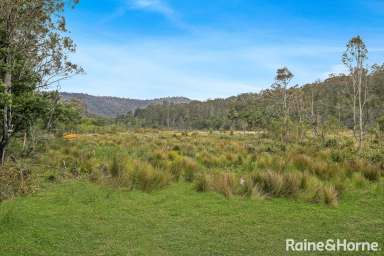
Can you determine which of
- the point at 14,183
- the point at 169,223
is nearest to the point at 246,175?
the point at 169,223

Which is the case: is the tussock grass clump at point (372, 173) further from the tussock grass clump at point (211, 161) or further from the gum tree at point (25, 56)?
the gum tree at point (25, 56)

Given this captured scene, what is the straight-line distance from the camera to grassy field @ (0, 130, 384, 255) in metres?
4.82

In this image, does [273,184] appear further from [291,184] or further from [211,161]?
[211,161]

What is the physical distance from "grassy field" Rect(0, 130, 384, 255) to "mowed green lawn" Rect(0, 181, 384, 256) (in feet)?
0.05

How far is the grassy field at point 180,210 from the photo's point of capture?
4.82 metres

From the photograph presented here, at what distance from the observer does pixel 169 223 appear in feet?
18.6

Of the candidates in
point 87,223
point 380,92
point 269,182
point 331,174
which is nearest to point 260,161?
point 331,174

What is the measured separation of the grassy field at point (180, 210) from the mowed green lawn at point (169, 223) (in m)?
0.01

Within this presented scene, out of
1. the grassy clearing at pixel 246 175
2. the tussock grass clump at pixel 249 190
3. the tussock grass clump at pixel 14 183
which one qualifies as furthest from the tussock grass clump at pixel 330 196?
the tussock grass clump at pixel 14 183

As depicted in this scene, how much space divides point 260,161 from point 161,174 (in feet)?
13.7

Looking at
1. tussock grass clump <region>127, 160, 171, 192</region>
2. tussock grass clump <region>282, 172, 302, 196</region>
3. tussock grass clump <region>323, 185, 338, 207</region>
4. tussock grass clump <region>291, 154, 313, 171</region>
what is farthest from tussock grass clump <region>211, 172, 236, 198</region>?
tussock grass clump <region>291, 154, 313, 171</region>

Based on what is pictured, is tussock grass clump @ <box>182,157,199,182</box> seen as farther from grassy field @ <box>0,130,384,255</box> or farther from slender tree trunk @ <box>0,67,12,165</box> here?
slender tree trunk @ <box>0,67,12,165</box>

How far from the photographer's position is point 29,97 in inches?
340

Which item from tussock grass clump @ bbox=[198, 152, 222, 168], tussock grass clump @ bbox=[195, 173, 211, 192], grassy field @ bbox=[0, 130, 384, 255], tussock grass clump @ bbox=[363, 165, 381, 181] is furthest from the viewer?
tussock grass clump @ bbox=[198, 152, 222, 168]
